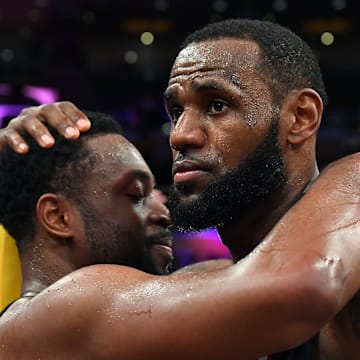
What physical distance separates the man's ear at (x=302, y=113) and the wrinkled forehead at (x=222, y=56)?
120 millimetres

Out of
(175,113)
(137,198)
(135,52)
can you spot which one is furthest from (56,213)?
(135,52)

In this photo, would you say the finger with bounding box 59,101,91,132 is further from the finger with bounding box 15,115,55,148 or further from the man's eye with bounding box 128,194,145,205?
the man's eye with bounding box 128,194,145,205

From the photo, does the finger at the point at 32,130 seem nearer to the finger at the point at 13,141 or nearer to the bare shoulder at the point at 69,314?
the finger at the point at 13,141

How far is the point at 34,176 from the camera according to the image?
1.96 meters

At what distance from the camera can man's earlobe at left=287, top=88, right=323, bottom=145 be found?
67.8 inches

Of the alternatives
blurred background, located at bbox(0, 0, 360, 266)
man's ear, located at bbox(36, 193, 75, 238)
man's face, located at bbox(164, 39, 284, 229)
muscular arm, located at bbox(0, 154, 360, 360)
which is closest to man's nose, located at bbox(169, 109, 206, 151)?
man's face, located at bbox(164, 39, 284, 229)

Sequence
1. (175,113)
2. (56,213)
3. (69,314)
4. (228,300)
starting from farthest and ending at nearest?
1. (56,213)
2. (175,113)
3. (69,314)
4. (228,300)

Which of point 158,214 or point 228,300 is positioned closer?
point 228,300

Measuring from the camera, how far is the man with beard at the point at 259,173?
1.42 metres

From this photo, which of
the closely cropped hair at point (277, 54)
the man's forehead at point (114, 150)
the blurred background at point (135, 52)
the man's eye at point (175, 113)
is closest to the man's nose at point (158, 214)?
the man's forehead at point (114, 150)

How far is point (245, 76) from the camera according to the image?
168cm

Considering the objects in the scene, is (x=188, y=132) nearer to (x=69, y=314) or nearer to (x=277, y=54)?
(x=277, y=54)

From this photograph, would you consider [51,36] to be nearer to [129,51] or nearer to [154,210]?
[129,51]

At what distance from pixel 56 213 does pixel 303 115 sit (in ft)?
2.11
